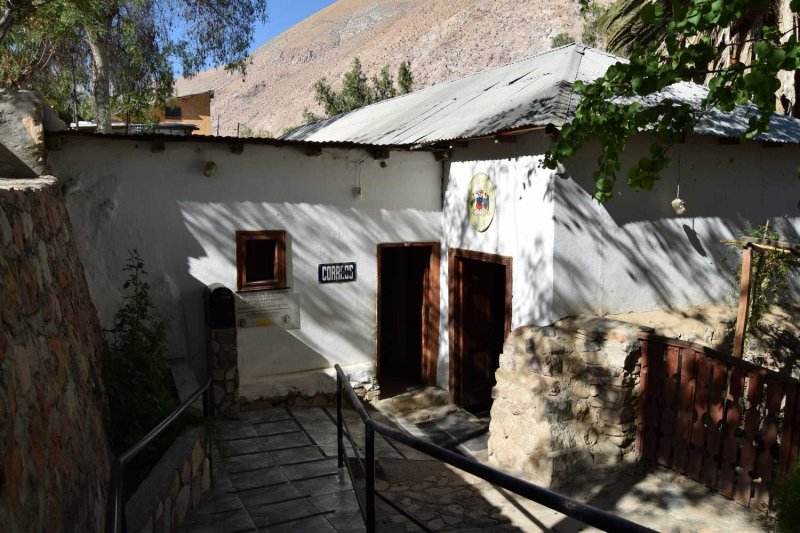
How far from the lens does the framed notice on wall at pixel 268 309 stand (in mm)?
7676

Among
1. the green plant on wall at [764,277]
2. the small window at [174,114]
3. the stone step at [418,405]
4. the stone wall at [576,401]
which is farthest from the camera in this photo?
the small window at [174,114]

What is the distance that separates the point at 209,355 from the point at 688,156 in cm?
640

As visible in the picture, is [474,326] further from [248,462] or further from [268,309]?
[248,462]

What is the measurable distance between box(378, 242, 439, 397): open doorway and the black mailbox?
231cm

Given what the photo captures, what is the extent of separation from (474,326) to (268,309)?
3042 mm

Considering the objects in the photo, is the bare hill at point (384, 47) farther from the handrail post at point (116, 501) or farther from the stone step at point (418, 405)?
the handrail post at point (116, 501)

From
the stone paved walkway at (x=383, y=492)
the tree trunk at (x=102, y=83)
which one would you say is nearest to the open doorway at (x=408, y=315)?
the stone paved walkway at (x=383, y=492)

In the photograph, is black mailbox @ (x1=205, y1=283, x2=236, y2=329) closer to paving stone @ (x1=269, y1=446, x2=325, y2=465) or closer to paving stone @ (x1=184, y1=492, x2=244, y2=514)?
paving stone @ (x1=269, y1=446, x2=325, y2=465)

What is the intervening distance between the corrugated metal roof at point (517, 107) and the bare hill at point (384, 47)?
29.2 m

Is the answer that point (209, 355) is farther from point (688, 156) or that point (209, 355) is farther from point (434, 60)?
point (434, 60)

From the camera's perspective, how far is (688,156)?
7.67 metres

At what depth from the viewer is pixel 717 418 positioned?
5844 mm

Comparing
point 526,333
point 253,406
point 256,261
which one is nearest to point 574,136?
point 526,333

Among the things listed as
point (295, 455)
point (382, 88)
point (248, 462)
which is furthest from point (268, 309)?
point (382, 88)
